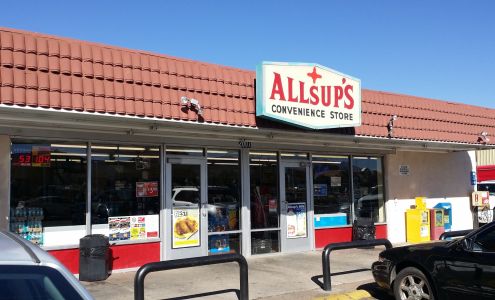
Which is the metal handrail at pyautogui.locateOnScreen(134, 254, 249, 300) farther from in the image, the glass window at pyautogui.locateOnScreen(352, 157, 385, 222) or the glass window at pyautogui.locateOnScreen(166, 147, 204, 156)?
the glass window at pyautogui.locateOnScreen(352, 157, 385, 222)

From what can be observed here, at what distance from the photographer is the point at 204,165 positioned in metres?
11.4

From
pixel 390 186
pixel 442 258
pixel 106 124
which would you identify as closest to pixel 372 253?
pixel 390 186

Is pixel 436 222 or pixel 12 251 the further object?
pixel 436 222

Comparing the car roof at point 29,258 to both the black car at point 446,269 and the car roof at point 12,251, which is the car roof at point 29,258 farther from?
the black car at point 446,269

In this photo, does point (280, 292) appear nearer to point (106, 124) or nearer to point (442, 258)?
point (442, 258)

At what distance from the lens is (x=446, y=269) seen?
6.65 meters

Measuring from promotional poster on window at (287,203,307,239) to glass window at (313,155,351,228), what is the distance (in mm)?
498

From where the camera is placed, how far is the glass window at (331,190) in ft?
44.0

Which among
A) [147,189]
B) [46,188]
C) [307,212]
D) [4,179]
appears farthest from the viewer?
[307,212]

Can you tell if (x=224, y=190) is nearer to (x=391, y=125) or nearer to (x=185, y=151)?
(x=185, y=151)

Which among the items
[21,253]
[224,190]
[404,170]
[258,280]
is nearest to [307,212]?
[224,190]

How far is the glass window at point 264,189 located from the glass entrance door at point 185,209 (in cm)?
143

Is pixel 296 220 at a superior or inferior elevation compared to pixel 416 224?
superior

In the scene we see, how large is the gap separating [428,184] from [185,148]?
8.83 m
